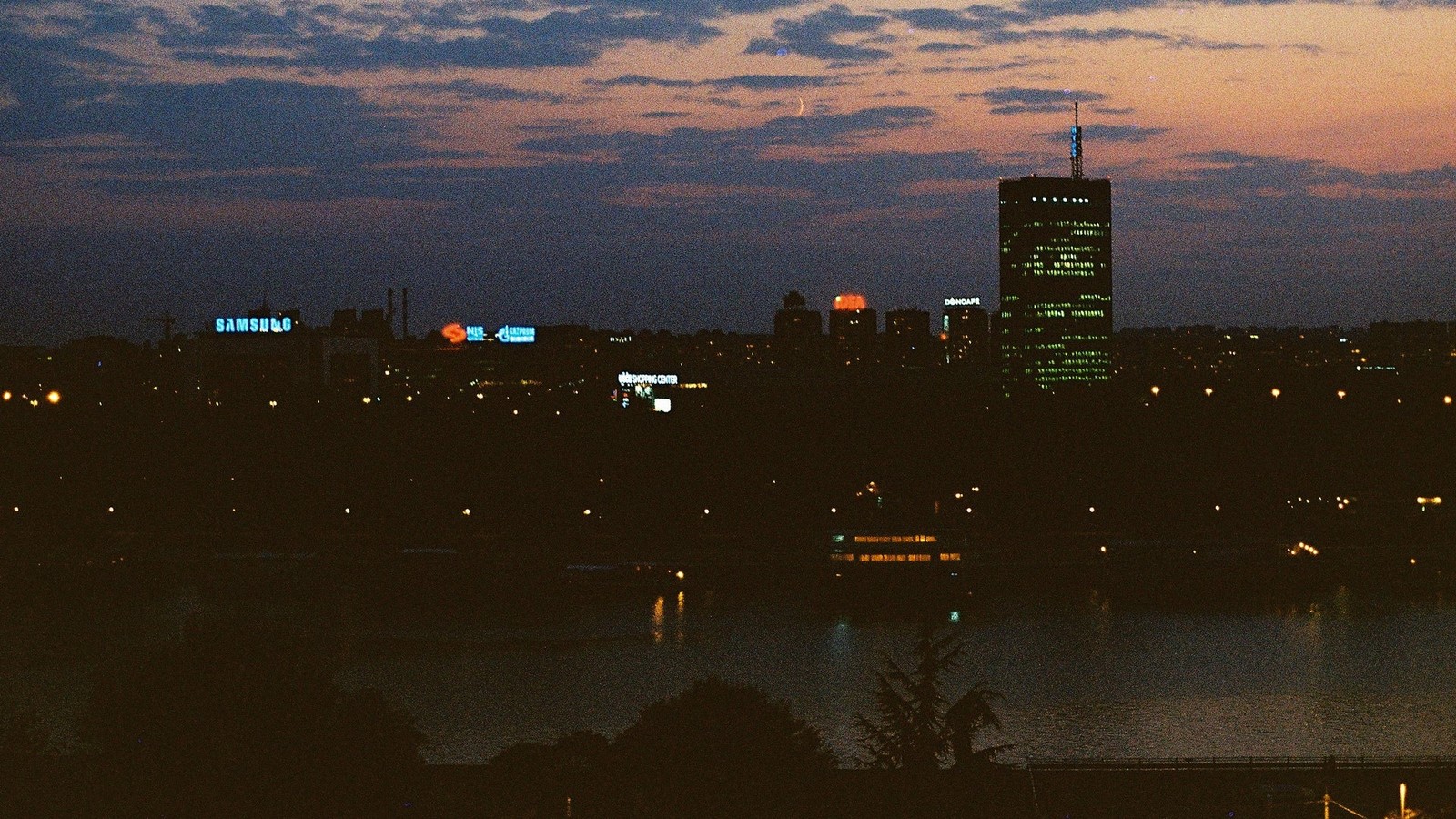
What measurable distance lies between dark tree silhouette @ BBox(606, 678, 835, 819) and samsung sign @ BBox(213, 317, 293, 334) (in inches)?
1150

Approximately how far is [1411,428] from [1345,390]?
4.43 metres

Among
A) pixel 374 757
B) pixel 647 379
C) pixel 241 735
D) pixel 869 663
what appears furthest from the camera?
pixel 647 379

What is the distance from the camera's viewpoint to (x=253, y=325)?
35.1 m

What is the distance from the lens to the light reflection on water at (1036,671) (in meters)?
10.2

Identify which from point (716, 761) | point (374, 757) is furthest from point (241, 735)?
point (716, 761)

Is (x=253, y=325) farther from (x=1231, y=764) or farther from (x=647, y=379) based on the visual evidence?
(x=1231, y=764)

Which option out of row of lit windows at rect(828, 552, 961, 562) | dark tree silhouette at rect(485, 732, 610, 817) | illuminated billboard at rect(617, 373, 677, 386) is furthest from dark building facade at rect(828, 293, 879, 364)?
dark tree silhouette at rect(485, 732, 610, 817)

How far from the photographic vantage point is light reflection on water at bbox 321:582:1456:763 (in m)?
10.2

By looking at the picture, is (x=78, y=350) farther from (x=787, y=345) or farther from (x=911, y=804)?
(x=911, y=804)

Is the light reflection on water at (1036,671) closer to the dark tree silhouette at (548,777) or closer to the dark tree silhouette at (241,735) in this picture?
the dark tree silhouette at (548,777)

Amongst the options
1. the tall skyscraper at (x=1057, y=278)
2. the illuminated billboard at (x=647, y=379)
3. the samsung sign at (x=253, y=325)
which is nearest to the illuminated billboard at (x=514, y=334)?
the illuminated billboard at (x=647, y=379)

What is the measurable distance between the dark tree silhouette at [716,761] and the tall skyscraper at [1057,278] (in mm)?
46199

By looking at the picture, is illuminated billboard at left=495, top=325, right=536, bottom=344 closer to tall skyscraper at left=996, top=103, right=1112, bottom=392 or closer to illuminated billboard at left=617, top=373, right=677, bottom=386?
illuminated billboard at left=617, top=373, right=677, bottom=386

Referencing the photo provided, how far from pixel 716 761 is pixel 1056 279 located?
1904 inches
